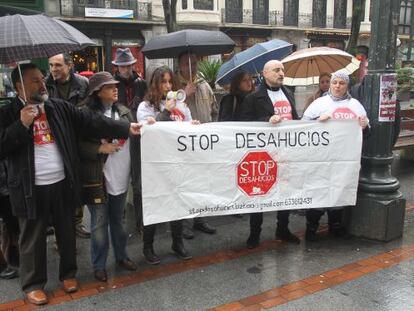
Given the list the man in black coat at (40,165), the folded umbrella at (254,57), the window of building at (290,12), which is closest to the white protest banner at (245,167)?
the man in black coat at (40,165)

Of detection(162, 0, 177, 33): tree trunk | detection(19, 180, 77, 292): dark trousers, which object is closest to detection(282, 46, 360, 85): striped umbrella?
detection(19, 180, 77, 292): dark trousers

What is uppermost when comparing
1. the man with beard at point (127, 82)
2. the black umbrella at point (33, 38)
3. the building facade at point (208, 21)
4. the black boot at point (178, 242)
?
the building facade at point (208, 21)

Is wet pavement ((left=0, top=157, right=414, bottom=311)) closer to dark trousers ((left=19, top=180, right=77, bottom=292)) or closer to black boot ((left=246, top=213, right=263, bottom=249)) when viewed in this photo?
black boot ((left=246, top=213, right=263, bottom=249))

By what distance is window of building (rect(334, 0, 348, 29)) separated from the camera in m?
37.7

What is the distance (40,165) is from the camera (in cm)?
355

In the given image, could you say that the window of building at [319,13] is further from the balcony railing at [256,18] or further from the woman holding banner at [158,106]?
the woman holding banner at [158,106]

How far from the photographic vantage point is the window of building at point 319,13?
1436 inches

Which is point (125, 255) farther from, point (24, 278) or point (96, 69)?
point (96, 69)

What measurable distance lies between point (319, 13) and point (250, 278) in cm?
3606

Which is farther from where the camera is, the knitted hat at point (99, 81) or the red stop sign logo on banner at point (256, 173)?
the red stop sign logo on banner at point (256, 173)

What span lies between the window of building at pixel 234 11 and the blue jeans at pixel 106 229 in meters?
30.2

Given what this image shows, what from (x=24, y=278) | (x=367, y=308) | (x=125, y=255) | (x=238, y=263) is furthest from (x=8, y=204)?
(x=367, y=308)

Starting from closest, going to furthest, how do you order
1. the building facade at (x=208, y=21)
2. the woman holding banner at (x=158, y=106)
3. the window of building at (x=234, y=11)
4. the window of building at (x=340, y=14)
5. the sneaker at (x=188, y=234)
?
the woman holding banner at (x=158, y=106) → the sneaker at (x=188, y=234) → the building facade at (x=208, y=21) → the window of building at (x=234, y=11) → the window of building at (x=340, y=14)

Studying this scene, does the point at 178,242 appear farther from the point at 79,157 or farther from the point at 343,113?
the point at 343,113
